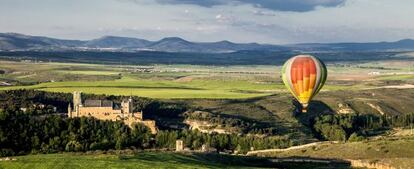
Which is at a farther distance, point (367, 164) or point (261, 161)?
point (261, 161)

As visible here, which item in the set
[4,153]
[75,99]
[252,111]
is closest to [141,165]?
[4,153]

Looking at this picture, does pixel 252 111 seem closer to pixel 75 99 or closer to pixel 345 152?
pixel 75 99

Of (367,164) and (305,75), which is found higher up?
(305,75)

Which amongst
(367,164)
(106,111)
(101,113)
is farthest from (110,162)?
(106,111)

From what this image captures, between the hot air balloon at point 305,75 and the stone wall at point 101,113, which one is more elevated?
the hot air balloon at point 305,75

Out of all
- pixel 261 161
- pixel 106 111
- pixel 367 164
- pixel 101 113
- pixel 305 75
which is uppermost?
pixel 305 75

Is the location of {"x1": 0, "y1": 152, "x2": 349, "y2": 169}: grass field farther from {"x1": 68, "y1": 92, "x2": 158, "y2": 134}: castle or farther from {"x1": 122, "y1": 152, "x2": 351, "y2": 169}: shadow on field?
{"x1": 68, "y1": 92, "x2": 158, "y2": 134}: castle

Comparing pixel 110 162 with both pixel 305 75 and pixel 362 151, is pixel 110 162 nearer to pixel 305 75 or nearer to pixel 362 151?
pixel 305 75

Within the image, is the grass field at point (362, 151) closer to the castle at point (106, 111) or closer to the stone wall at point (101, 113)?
the castle at point (106, 111)

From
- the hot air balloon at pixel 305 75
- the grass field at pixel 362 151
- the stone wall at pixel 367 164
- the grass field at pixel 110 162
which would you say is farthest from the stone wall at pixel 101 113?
the stone wall at pixel 367 164
